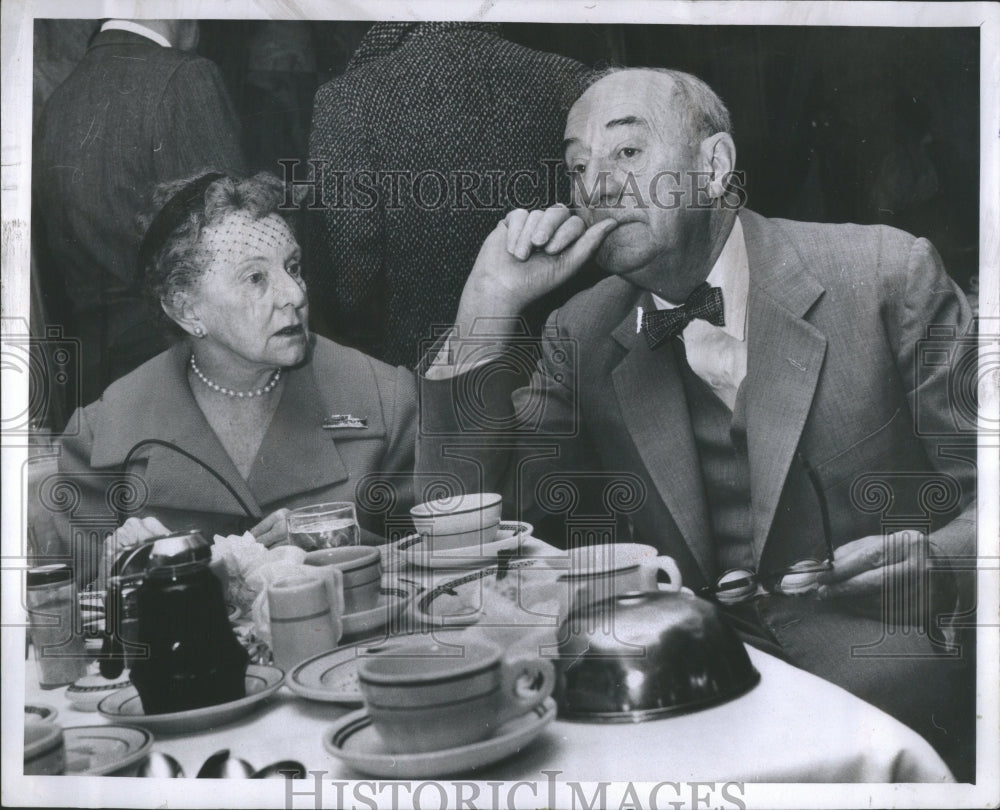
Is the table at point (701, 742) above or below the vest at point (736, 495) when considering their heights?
below

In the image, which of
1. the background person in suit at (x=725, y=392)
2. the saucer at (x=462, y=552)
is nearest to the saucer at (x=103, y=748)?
the saucer at (x=462, y=552)

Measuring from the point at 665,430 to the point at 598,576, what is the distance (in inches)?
16.7

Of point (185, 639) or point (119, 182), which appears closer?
point (185, 639)

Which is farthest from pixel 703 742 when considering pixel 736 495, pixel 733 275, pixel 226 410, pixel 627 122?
pixel 627 122

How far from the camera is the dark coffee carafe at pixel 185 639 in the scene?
7.65 ft

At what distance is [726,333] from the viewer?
2496mm

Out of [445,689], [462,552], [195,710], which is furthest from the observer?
[462,552]

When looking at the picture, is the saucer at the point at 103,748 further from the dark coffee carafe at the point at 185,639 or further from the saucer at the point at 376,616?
the saucer at the point at 376,616

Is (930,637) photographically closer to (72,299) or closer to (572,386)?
(572,386)

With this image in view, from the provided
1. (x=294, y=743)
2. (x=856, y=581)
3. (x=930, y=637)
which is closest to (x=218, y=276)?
(x=294, y=743)

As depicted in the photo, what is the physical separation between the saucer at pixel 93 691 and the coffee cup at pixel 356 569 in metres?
0.58

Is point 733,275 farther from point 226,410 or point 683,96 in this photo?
point 226,410

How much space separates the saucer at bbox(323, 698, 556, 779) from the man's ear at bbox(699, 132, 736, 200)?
1.45 m

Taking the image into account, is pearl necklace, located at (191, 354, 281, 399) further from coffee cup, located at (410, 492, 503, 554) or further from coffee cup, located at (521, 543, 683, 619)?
coffee cup, located at (521, 543, 683, 619)
